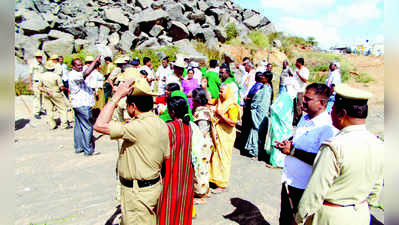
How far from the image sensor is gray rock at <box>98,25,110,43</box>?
17.6m

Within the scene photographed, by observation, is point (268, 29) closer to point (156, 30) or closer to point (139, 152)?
point (156, 30)

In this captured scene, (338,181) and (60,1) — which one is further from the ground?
(60,1)

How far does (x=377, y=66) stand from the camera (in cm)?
2072

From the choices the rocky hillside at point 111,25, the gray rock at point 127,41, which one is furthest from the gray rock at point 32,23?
the gray rock at point 127,41

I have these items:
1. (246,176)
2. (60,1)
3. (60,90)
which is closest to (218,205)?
(246,176)

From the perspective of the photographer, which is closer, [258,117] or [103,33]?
[258,117]

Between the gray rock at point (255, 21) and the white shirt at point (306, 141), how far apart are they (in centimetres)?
2305

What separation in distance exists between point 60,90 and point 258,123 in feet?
17.9

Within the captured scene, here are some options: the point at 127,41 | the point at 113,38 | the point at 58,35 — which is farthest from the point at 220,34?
the point at 58,35

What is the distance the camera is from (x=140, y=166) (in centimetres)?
210

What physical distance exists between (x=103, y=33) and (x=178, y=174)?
17.7m

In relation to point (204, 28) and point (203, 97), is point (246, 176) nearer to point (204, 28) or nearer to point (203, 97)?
point (203, 97)

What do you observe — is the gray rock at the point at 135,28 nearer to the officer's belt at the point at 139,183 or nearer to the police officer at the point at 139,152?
the police officer at the point at 139,152

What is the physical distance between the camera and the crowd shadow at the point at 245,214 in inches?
138
